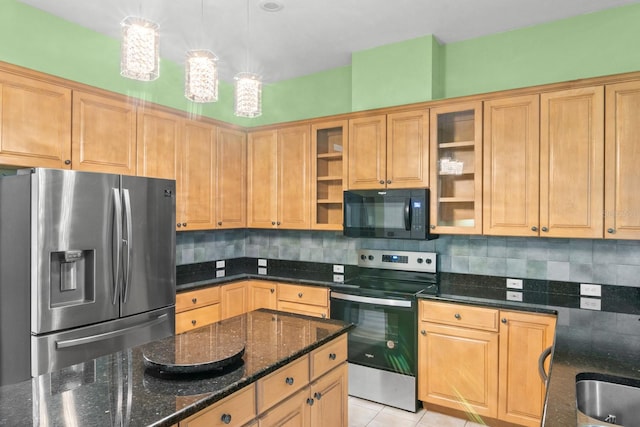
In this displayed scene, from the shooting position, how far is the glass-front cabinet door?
3055 millimetres

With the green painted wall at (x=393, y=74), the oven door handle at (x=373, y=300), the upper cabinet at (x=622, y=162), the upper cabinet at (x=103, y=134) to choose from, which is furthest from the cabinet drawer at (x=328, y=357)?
the green painted wall at (x=393, y=74)

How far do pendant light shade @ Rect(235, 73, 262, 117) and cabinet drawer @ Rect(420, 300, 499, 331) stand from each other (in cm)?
190

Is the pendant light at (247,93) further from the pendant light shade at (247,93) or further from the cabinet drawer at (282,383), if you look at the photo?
the cabinet drawer at (282,383)

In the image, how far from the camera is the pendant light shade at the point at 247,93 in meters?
1.85

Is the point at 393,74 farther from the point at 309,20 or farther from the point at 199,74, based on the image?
the point at 199,74

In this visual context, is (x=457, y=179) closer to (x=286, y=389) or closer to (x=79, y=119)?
(x=286, y=389)

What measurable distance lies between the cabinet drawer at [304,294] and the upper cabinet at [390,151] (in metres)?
0.95

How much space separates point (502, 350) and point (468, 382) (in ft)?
1.14

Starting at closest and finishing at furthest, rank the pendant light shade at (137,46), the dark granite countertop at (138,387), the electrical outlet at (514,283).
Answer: the dark granite countertop at (138,387), the pendant light shade at (137,46), the electrical outlet at (514,283)

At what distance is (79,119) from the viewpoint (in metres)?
2.77

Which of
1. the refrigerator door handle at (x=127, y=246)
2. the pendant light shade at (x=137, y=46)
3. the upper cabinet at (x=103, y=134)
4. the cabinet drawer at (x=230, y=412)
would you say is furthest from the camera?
the upper cabinet at (x=103, y=134)

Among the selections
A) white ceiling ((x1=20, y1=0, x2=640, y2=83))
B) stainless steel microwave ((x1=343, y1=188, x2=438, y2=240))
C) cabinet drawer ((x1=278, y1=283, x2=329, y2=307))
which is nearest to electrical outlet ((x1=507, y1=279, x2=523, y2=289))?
stainless steel microwave ((x1=343, y1=188, x2=438, y2=240))

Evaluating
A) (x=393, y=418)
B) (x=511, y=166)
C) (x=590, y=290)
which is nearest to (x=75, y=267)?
(x=393, y=418)

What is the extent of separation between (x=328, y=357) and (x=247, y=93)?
1302mm
